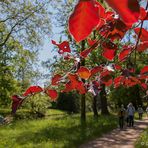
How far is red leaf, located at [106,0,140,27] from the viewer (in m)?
0.60

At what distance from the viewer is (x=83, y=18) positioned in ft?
2.17

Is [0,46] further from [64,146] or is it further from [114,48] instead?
[114,48]

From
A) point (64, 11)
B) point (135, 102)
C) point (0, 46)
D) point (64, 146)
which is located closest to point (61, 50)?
point (64, 146)

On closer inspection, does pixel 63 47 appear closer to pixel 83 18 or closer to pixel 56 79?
pixel 56 79

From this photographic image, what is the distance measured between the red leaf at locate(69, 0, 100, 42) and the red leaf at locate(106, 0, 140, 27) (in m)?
0.06

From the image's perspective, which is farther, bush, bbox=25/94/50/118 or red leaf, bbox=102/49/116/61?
bush, bbox=25/94/50/118

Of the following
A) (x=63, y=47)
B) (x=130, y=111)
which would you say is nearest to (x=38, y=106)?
(x=130, y=111)

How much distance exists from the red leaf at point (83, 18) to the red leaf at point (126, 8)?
62 mm

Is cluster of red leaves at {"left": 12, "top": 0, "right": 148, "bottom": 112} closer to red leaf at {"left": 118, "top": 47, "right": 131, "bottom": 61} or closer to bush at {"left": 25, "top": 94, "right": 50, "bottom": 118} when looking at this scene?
red leaf at {"left": 118, "top": 47, "right": 131, "bottom": 61}

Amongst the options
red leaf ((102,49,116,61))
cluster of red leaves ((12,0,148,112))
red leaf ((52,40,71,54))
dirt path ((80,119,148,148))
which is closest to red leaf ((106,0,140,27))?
cluster of red leaves ((12,0,148,112))

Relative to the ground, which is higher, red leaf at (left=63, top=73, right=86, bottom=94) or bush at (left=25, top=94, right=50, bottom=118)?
bush at (left=25, top=94, right=50, bottom=118)

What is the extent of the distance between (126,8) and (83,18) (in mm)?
84

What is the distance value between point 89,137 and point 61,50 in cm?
1353

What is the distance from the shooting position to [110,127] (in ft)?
63.1
